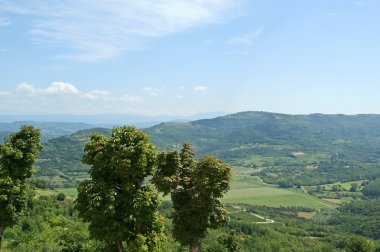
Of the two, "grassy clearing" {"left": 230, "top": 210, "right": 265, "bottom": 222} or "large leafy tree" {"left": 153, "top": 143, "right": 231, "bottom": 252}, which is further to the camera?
"grassy clearing" {"left": 230, "top": 210, "right": 265, "bottom": 222}

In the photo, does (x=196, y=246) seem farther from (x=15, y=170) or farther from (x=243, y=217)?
(x=243, y=217)

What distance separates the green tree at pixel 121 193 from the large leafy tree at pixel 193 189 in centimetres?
341

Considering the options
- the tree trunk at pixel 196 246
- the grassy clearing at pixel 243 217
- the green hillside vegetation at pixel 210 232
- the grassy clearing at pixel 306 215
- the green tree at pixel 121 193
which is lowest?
the grassy clearing at pixel 306 215

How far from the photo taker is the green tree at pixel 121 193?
27.8 metres

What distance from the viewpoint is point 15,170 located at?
36281mm

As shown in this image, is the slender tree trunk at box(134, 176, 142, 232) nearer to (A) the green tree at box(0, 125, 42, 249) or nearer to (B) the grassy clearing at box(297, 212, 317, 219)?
(A) the green tree at box(0, 125, 42, 249)

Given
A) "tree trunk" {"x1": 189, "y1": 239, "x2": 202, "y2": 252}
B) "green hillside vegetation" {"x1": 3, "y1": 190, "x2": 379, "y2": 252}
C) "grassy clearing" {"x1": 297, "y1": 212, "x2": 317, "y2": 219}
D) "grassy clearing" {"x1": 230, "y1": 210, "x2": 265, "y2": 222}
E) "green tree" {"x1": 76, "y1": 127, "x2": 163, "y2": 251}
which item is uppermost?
"green tree" {"x1": 76, "y1": 127, "x2": 163, "y2": 251}

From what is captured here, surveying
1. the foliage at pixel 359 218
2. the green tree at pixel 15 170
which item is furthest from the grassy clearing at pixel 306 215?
the green tree at pixel 15 170

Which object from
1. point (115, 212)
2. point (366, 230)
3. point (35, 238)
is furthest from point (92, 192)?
point (366, 230)

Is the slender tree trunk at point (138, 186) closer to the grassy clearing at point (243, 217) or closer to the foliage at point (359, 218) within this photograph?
the grassy clearing at point (243, 217)

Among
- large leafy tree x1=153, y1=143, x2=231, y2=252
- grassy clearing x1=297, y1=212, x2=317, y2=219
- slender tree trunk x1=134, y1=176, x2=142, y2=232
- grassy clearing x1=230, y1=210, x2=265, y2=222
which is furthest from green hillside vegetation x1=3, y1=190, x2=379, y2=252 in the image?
slender tree trunk x1=134, y1=176, x2=142, y2=232

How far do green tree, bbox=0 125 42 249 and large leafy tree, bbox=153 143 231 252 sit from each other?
1331cm

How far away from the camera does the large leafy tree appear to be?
31.9m

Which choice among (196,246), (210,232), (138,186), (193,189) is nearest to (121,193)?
(138,186)
